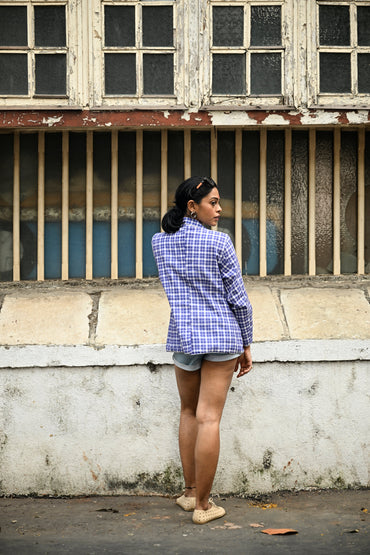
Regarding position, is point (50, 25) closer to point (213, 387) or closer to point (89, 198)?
point (89, 198)

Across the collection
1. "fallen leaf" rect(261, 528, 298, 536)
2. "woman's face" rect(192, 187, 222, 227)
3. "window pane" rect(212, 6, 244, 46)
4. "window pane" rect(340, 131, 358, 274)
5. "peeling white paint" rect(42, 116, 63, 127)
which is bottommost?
"fallen leaf" rect(261, 528, 298, 536)

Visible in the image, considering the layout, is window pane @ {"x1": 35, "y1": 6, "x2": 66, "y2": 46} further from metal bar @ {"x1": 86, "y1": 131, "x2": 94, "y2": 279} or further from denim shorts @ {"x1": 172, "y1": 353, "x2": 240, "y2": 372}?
denim shorts @ {"x1": 172, "y1": 353, "x2": 240, "y2": 372}

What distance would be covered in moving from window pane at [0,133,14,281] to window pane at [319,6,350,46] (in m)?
2.45

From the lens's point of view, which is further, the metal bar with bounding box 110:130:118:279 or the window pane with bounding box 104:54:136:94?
the metal bar with bounding box 110:130:118:279

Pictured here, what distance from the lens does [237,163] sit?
5.78 m

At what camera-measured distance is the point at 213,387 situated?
428 centimetres

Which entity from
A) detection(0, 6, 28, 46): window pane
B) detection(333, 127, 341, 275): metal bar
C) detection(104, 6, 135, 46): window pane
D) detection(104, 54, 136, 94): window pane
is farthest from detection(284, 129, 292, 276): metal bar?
detection(0, 6, 28, 46): window pane

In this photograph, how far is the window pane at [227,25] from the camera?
5.42 metres

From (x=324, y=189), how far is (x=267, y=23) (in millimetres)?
1313

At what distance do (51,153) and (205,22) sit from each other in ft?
4.93

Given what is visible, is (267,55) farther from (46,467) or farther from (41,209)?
(46,467)

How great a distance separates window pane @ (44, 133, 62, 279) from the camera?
5754mm

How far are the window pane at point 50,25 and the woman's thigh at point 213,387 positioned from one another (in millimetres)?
2667

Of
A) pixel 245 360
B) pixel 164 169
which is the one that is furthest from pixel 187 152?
pixel 245 360
